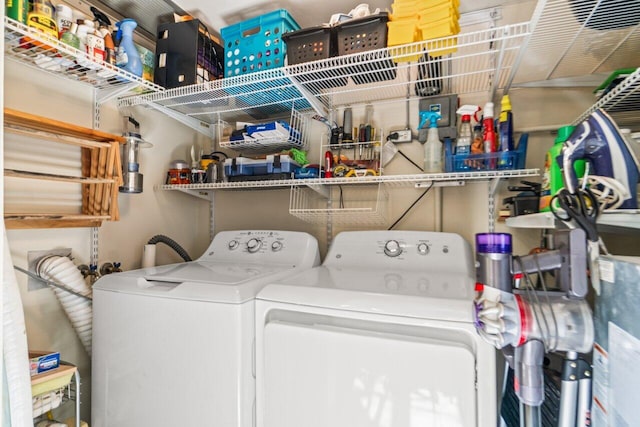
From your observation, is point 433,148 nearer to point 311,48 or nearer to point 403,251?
point 403,251

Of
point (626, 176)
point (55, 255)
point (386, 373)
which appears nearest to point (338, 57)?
point (626, 176)

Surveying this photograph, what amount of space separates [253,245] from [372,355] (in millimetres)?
950

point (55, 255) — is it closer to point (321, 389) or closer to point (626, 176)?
point (321, 389)

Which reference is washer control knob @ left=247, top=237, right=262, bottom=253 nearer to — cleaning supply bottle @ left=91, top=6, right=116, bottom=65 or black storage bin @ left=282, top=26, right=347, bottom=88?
black storage bin @ left=282, top=26, right=347, bottom=88

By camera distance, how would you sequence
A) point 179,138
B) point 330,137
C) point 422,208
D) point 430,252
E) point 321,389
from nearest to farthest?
point 321,389, point 430,252, point 422,208, point 330,137, point 179,138

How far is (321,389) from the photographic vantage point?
909 millimetres

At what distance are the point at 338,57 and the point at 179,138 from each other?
1217mm

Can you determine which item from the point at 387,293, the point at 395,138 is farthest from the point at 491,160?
the point at 387,293

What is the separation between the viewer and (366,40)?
1.20 meters

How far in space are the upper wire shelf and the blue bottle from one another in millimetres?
176

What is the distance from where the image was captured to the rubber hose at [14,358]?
875mm

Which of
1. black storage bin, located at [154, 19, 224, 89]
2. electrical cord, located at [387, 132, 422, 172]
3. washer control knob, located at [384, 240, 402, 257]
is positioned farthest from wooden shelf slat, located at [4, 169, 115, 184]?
electrical cord, located at [387, 132, 422, 172]

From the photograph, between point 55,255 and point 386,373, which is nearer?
point 386,373

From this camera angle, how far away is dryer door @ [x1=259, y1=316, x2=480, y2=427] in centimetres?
78
